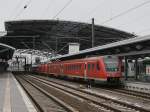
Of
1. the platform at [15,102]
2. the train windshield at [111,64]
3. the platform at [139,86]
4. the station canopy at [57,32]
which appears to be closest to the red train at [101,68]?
the train windshield at [111,64]

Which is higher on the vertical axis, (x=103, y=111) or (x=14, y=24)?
(x=14, y=24)

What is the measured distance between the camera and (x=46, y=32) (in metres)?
76.6

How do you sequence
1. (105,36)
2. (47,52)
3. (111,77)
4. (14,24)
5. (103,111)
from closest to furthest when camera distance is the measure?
(103,111), (111,77), (14,24), (105,36), (47,52)

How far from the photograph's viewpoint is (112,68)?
29922 millimetres

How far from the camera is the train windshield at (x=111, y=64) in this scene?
29761 millimetres

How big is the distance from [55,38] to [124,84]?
52.8 metres

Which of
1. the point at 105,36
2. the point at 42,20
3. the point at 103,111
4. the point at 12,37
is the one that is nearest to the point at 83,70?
the point at 103,111

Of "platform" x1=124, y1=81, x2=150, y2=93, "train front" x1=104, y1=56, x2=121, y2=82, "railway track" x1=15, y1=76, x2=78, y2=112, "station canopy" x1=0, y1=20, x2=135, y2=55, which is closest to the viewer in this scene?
"railway track" x1=15, y1=76, x2=78, y2=112

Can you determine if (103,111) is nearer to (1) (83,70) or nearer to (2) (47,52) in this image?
(1) (83,70)

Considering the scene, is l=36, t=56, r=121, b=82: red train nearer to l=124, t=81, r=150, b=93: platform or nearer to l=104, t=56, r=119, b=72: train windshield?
l=104, t=56, r=119, b=72: train windshield

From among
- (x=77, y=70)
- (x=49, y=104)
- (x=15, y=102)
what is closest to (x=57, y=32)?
(x=77, y=70)

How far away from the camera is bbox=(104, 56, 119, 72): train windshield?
1172 inches

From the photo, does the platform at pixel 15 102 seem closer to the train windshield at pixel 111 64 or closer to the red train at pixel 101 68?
the red train at pixel 101 68

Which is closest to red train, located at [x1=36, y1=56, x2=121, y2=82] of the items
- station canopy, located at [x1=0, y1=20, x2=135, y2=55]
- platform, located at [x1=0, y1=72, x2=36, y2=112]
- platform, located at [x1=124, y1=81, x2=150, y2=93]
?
platform, located at [x1=124, y1=81, x2=150, y2=93]
